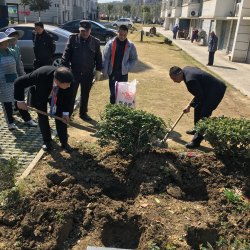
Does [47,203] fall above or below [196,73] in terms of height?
below

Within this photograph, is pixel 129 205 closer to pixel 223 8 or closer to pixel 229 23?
pixel 229 23

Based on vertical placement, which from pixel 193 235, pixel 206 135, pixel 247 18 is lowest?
pixel 193 235

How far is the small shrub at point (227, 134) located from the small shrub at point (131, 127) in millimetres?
748

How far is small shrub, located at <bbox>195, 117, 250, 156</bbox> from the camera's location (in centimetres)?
409

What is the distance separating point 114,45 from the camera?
5.71m

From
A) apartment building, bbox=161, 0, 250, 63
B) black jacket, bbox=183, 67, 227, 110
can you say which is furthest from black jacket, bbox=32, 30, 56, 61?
apartment building, bbox=161, 0, 250, 63

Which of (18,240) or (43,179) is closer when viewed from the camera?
(18,240)

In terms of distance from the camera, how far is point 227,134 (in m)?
4.05

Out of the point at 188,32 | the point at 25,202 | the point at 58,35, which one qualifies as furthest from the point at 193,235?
the point at 188,32

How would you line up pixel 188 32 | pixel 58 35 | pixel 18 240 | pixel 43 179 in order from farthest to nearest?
1. pixel 188 32
2. pixel 58 35
3. pixel 43 179
4. pixel 18 240

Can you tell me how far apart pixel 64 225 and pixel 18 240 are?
1.65 ft

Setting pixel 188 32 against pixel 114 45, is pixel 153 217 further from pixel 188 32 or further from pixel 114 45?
pixel 188 32

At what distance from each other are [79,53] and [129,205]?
346 centimetres

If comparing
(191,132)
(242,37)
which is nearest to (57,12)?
(242,37)
